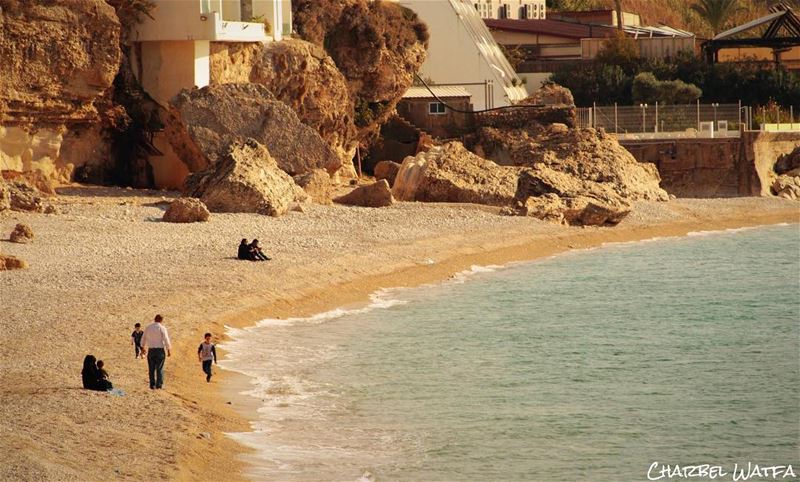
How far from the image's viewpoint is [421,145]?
51.2 metres

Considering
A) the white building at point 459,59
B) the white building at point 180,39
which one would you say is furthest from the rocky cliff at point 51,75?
the white building at point 459,59

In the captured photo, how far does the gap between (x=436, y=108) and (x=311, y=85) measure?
30.6 feet

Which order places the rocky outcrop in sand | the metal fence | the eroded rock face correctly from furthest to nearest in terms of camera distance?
the metal fence < the rocky outcrop in sand < the eroded rock face

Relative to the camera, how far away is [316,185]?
39.6m

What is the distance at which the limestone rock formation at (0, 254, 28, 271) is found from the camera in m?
26.3

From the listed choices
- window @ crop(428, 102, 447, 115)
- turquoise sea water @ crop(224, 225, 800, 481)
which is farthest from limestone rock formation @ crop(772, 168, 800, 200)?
turquoise sea water @ crop(224, 225, 800, 481)

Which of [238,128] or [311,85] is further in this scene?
[311,85]

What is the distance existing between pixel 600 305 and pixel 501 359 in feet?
24.2

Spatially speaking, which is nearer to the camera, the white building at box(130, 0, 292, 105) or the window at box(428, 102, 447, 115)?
the white building at box(130, 0, 292, 105)

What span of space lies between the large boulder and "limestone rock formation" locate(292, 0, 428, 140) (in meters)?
5.84

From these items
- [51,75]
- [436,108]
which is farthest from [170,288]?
[436,108]

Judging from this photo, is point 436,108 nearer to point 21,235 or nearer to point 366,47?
point 366,47

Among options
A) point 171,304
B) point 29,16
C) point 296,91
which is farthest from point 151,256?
point 296,91

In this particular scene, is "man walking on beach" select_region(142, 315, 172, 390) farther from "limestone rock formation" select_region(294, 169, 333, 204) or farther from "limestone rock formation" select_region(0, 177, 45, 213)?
"limestone rock formation" select_region(294, 169, 333, 204)
